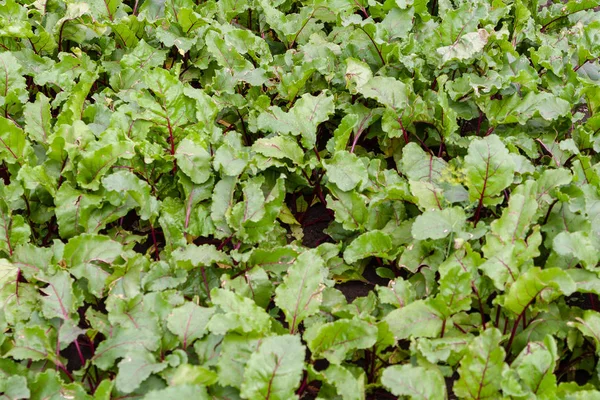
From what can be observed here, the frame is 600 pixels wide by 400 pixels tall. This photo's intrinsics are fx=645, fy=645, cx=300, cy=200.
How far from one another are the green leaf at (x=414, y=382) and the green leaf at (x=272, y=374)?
285 mm

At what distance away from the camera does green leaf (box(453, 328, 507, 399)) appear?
2.04 m

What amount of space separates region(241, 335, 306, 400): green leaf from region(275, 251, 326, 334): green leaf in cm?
29

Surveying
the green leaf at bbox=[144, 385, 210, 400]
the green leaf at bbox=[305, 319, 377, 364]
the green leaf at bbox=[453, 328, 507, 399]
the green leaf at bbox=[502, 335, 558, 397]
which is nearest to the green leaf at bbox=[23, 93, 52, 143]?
the green leaf at bbox=[144, 385, 210, 400]

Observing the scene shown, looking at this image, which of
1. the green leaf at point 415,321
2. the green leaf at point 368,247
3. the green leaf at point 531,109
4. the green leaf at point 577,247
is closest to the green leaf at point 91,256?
the green leaf at point 368,247

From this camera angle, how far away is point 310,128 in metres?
2.97

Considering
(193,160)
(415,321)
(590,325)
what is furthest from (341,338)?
(193,160)

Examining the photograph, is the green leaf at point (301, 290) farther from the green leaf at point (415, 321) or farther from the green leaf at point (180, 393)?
the green leaf at point (180, 393)

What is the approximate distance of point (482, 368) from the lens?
81.0 inches

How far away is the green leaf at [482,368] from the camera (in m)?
2.04

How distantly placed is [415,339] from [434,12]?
2.41m

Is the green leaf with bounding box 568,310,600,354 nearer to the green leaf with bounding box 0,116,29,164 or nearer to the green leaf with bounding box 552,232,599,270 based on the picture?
the green leaf with bounding box 552,232,599,270

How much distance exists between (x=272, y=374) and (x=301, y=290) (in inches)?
16.5

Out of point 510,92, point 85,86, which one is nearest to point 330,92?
point 510,92

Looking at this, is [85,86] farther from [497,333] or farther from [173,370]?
[497,333]
